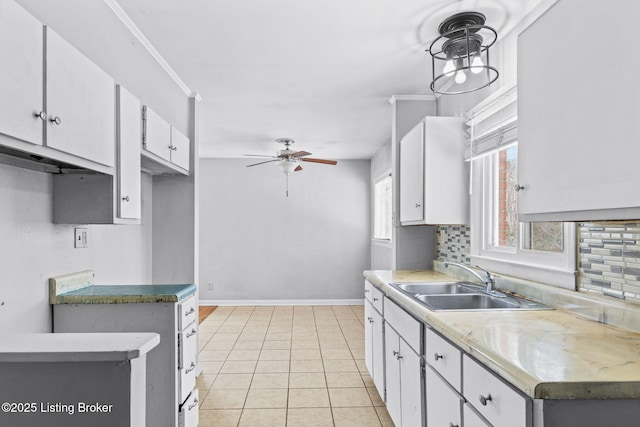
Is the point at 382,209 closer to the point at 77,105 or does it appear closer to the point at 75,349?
the point at 77,105

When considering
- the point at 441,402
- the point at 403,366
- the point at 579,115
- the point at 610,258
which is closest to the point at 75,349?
the point at 441,402

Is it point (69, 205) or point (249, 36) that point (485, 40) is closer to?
point (249, 36)

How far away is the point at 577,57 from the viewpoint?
1274 mm

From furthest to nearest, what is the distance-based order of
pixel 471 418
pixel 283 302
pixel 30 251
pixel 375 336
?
pixel 283 302 < pixel 375 336 < pixel 30 251 < pixel 471 418

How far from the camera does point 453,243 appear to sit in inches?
129

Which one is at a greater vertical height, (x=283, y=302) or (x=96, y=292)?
(x=96, y=292)

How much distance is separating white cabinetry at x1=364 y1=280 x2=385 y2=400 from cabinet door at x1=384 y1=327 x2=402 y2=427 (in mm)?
148

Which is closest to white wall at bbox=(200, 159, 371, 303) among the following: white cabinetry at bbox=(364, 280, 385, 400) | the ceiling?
the ceiling

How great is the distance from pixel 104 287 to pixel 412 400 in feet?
5.82

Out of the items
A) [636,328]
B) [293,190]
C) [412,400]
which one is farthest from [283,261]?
[636,328]

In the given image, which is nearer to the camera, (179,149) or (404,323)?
(404,323)

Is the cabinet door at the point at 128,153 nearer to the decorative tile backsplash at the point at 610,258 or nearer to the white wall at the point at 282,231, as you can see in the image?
the decorative tile backsplash at the point at 610,258

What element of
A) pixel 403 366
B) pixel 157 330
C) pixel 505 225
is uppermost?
pixel 505 225

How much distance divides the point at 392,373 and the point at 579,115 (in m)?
1.81
